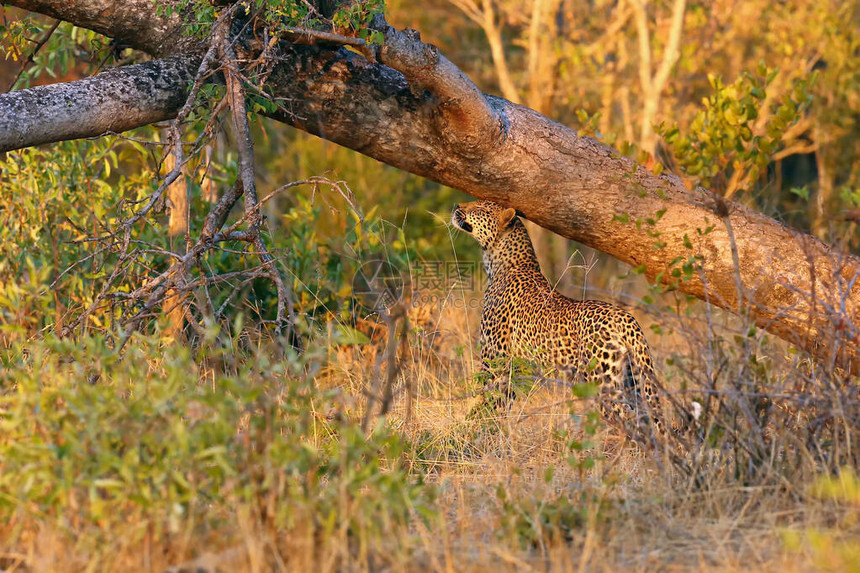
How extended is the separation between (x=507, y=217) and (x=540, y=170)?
0.64 m

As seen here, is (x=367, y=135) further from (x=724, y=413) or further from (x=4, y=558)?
(x=4, y=558)

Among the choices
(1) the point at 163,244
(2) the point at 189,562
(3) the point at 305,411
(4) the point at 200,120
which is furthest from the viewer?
(1) the point at 163,244

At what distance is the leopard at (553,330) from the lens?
457 cm

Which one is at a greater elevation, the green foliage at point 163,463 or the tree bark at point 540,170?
the tree bark at point 540,170

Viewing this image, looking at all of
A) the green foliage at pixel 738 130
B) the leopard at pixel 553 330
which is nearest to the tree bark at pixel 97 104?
the leopard at pixel 553 330

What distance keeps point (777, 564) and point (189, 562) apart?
5.65 feet

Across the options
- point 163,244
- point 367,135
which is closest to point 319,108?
point 367,135

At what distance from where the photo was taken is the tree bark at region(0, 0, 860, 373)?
15.2 feet

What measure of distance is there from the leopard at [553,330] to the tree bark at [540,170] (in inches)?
16.0

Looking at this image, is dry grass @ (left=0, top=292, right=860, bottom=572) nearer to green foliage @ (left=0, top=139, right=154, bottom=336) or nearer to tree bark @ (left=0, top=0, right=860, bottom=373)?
tree bark @ (left=0, top=0, right=860, bottom=373)

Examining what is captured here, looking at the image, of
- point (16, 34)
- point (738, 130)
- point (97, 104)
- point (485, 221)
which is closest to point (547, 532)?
point (97, 104)

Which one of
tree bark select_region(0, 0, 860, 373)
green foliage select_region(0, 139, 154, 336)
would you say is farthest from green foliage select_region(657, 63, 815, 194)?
green foliage select_region(0, 139, 154, 336)

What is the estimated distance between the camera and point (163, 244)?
5945 millimetres

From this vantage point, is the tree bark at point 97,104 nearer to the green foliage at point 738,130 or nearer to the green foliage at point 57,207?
the green foliage at point 57,207
